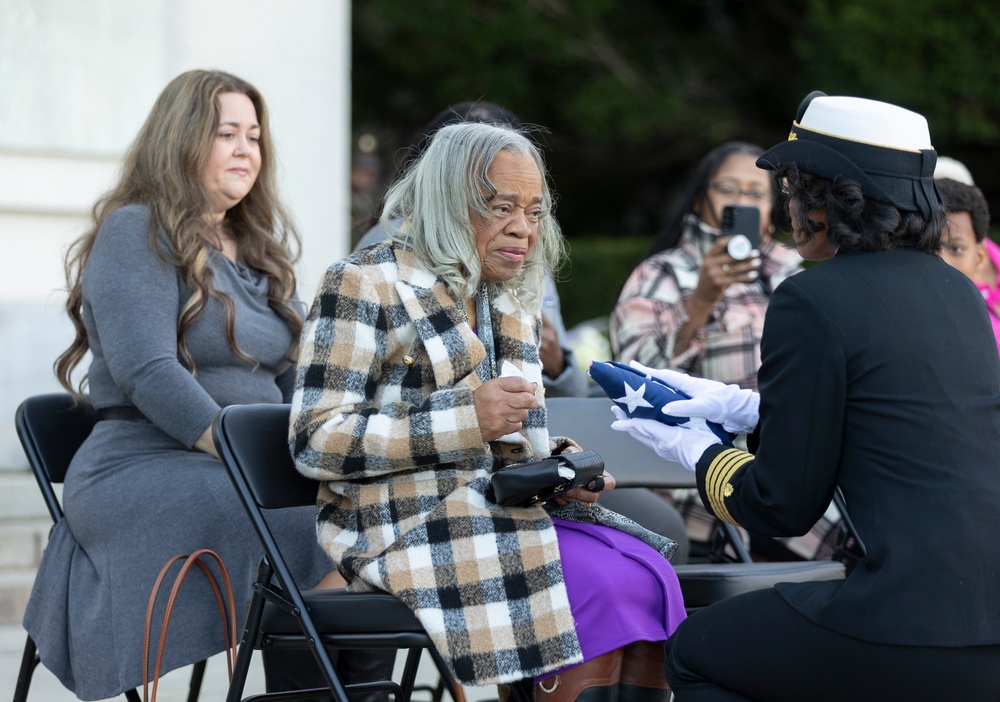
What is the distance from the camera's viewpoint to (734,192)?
467 centimetres

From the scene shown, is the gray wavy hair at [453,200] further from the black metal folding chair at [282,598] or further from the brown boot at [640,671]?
the brown boot at [640,671]

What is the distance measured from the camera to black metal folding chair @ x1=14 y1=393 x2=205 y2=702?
334 cm

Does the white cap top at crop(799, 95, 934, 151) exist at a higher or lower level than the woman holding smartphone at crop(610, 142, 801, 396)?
higher

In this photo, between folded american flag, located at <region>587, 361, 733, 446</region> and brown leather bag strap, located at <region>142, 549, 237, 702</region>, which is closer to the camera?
folded american flag, located at <region>587, 361, 733, 446</region>

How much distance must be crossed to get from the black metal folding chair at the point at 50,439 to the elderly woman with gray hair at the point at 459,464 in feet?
3.12

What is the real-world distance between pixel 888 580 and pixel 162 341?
5.93ft

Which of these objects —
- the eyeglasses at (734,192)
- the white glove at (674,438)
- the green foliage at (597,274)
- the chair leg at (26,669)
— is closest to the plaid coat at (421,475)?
the white glove at (674,438)

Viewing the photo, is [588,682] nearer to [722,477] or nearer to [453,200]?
[722,477]

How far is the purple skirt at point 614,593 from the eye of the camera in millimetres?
2678

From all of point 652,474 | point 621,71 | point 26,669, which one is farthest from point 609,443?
point 621,71

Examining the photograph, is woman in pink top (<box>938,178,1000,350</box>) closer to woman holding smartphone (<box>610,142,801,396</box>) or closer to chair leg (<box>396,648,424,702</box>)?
woman holding smartphone (<box>610,142,801,396</box>)

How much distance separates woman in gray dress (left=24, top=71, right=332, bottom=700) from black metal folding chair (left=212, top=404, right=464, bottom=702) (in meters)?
0.33

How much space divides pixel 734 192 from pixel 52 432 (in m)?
2.42

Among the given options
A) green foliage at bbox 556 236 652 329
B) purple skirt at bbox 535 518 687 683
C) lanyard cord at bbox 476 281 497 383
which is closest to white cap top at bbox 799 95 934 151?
lanyard cord at bbox 476 281 497 383
